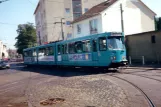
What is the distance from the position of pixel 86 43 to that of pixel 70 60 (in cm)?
368

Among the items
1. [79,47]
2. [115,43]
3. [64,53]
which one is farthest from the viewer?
[64,53]

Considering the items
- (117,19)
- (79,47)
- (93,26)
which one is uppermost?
(117,19)

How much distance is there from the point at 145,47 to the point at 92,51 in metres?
8.75

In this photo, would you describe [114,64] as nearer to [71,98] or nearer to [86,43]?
[86,43]

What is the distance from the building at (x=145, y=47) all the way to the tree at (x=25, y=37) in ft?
151

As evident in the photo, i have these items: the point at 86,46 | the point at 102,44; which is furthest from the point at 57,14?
the point at 102,44

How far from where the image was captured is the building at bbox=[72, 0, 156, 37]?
37481mm

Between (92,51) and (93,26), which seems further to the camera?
(93,26)

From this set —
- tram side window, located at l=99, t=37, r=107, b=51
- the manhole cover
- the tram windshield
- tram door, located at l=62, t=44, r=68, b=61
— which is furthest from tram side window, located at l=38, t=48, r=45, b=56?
the manhole cover

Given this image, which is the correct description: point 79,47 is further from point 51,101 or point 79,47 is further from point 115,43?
point 51,101

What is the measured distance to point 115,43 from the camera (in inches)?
762

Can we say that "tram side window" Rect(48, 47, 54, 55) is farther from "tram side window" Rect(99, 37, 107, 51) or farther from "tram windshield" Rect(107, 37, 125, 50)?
"tram windshield" Rect(107, 37, 125, 50)

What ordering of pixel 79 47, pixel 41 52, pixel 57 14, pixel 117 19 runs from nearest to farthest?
pixel 79 47, pixel 41 52, pixel 117 19, pixel 57 14

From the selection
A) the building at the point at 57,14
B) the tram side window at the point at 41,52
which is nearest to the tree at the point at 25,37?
the building at the point at 57,14
